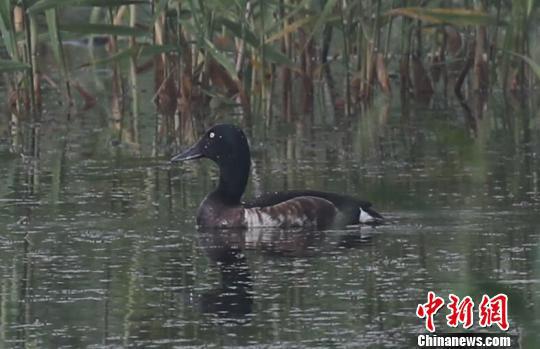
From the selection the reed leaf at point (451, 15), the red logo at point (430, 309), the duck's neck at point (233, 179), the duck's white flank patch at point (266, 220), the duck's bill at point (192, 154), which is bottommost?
the red logo at point (430, 309)

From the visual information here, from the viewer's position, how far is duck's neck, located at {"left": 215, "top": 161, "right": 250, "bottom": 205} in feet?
34.8

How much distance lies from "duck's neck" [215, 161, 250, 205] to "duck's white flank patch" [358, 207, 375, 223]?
81 centimetres

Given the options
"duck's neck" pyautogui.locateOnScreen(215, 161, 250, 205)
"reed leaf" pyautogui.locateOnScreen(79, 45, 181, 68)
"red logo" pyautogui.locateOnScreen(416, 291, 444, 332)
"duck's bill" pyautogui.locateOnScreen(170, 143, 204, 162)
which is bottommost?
"red logo" pyautogui.locateOnScreen(416, 291, 444, 332)

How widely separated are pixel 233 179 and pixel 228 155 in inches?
7.2

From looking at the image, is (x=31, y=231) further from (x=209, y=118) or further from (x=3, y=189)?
(x=209, y=118)

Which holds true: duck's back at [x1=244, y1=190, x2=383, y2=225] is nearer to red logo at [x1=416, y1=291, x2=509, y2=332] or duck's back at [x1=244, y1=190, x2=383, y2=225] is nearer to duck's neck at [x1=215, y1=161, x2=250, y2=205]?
duck's neck at [x1=215, y1=161, x2=250, y2=205]

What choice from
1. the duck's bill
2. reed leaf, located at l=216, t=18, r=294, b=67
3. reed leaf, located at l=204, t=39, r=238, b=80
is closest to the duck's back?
Answer: the duck's bill

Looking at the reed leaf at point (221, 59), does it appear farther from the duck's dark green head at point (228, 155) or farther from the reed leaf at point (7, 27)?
the duck's dark green head at point (228, 155)

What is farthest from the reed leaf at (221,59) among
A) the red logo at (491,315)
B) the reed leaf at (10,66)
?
the red logo at (491,315)

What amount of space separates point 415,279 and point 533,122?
21.5 ft

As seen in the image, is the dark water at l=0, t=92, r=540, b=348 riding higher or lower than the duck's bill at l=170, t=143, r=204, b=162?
lower

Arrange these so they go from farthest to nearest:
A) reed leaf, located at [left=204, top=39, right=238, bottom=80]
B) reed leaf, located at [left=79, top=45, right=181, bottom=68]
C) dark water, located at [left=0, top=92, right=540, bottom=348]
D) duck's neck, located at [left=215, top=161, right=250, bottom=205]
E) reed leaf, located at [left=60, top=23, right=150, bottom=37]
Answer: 1. reed leaf, located at [left=60, top=23, right=150, bottom=37]
2. reed leaf, located at [left=79, top=45, right=181, bottom=68]
3. reed leaf, located at [left=204, top=39, right=238, bottom=80]
4. duck's neck, located at [left=215, top=161, right=250, bottom=205]
5. dark water, located at [left=0, top=92, right=540, bottom=348]

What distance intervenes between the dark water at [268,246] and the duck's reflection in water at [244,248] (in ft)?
0.05

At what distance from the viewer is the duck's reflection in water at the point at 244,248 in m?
7.91
